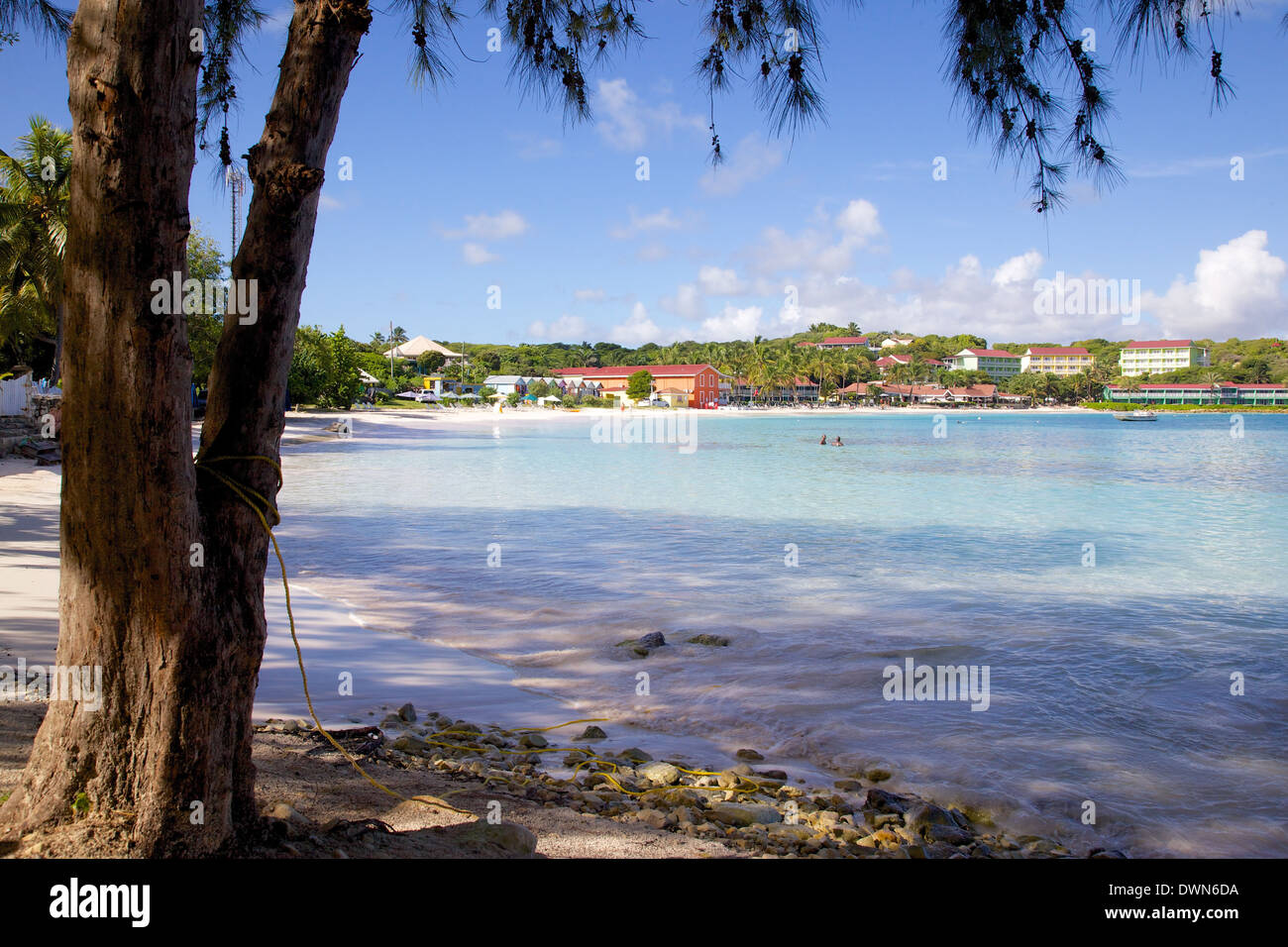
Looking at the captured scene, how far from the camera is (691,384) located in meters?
113

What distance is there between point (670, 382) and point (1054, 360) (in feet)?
351

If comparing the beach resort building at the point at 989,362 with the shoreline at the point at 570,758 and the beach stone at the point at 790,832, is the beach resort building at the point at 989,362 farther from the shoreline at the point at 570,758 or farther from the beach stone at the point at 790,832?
the beach stone at the point at 790,832

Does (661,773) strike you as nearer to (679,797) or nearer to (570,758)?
(679,797)

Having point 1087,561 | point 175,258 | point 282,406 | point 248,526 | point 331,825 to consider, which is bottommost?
point 1087,561

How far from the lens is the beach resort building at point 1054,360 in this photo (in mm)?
172750

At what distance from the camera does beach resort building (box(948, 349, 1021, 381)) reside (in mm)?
174125

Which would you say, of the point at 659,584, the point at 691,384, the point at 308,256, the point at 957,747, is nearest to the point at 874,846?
the point at 957,747

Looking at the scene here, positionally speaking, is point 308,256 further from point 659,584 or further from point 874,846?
point 659,584

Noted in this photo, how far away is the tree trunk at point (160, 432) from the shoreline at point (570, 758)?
35cm

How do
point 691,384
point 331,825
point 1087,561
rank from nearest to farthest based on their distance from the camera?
1. point 331,825
2. point 1087,561
3. point 691,384

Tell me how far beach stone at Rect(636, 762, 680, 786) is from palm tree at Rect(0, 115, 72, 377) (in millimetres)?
27472

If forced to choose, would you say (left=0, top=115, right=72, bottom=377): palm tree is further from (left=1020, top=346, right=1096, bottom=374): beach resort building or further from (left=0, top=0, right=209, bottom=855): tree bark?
(left=1020, top=346, right=1096, bottom=374): beach resort building

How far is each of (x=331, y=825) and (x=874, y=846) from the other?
257 cm
